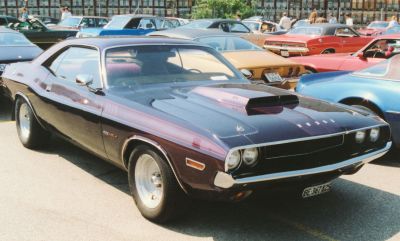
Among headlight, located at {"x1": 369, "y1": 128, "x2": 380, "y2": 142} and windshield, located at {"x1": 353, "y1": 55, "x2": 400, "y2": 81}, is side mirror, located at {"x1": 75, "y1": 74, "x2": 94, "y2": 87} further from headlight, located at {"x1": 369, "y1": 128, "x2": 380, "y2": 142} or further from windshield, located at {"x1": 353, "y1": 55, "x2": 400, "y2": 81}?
windshield, located at {"x1": 353, "y1": 55, "x2": 400, "y2": 81}

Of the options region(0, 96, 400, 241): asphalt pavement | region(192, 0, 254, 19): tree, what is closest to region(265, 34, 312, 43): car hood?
region(0, 96, 400, 241): asphalt pavement

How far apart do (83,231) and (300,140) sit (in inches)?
70.3

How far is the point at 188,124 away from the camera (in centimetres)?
377

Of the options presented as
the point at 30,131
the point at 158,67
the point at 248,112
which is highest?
the point at 158,67

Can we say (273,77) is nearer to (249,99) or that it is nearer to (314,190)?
(249,99)

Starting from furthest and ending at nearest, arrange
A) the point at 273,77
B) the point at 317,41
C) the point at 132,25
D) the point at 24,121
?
the point at 132,25 < the point at 317,41 < the point at 273,77 < the point at 24,121

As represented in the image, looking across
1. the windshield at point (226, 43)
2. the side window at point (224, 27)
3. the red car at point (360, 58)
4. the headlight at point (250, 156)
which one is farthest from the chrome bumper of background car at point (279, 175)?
the side window at point (224, 27)

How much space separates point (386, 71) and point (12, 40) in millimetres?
6854

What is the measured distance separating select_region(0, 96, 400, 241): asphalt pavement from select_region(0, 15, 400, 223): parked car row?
0.87ft

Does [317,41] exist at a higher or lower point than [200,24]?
lower

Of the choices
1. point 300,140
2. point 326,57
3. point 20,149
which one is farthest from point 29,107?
point 326,57

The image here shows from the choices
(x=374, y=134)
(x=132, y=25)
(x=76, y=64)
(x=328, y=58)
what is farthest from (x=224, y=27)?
(x=374, y=134)

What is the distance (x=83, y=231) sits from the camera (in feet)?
13.0

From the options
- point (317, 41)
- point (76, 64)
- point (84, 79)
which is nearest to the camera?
point (84, 79)
